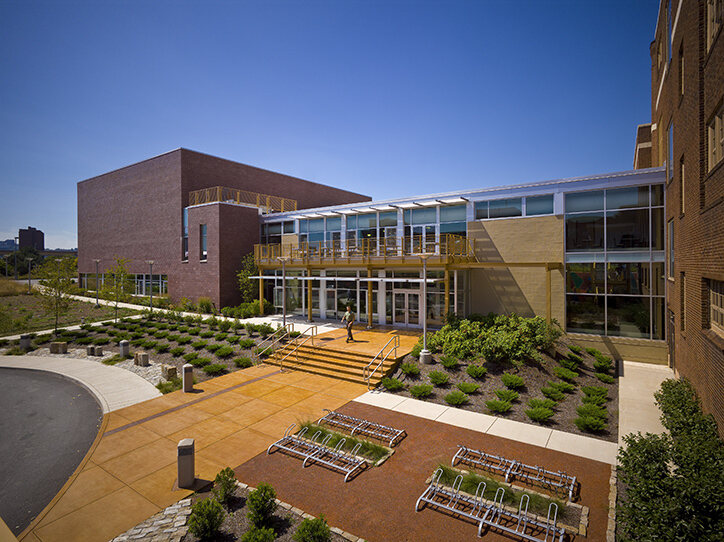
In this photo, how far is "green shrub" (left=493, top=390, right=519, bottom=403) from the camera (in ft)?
37.5

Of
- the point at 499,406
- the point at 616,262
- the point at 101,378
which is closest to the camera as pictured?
the point at 499,406

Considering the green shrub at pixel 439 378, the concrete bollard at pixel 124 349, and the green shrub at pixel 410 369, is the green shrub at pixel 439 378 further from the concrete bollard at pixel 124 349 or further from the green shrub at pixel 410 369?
the concrete bollard at pixel 124 349

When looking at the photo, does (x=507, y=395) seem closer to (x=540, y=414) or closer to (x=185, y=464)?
(x=540, y=414)

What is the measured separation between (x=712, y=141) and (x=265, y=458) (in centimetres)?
1220

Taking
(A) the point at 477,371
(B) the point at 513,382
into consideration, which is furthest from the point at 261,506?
(B) the point at 513,382

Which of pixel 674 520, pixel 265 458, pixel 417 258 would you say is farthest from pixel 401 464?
pixel 417 258

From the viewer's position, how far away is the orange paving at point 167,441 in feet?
21.6

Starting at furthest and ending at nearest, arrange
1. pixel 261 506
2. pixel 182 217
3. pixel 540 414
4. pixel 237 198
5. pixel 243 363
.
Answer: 1. pixel 237 198
2. pixel 182 217
3. pixel 243 363
4. pixel 540 414
5. pixel 261 506

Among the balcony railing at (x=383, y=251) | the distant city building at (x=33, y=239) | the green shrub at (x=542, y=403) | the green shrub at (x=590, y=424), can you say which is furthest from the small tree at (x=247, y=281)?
the distant city building at (x=33, y=239)

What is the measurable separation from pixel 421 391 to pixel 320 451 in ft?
15.1

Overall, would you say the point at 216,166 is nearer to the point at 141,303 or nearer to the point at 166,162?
the point at 166,162

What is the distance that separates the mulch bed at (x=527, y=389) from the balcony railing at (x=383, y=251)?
215 inches

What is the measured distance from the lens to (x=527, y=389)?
12258 millimetres

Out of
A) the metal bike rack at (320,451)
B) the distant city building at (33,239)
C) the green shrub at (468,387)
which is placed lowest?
the metal bike rack at (320,451)
